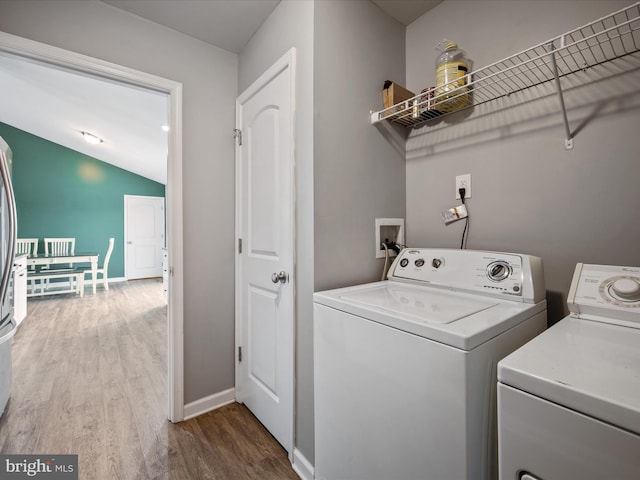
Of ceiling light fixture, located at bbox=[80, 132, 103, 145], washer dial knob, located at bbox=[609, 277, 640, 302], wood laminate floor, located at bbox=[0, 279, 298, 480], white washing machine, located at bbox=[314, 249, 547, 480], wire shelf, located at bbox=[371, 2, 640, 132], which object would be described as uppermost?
ceiling light fixture, located at bbox=[80, 132, 103, 145]

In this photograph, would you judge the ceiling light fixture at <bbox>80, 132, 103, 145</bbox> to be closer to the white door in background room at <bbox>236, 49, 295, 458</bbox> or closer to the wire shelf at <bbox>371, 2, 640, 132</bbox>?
the white door in background room at <bbox>236, 49, 295, 458</bbox>

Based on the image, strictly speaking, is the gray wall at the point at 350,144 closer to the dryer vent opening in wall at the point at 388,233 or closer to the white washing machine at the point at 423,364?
the dryer vent opening in wall at the point at 388,233

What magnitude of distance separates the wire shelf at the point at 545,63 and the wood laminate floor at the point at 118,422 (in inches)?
73.0

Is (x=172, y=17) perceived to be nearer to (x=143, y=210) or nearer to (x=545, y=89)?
(x=545, y=89)

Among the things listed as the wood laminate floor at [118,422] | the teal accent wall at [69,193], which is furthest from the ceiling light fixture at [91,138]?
the wood laminate floor at [118,422]

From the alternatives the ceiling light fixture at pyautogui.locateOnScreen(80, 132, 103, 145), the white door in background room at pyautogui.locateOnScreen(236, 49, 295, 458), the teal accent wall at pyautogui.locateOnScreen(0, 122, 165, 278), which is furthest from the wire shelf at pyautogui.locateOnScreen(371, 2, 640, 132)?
the teal accent wall at pyautogui.locateOnScreen(0, 122, 165, 278)

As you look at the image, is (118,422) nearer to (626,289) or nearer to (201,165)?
(201,165)

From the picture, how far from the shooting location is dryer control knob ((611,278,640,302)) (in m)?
0.85

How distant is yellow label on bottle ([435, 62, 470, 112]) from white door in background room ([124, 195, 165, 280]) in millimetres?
7346

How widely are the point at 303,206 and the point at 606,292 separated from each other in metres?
1.12

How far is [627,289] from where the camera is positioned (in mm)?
858

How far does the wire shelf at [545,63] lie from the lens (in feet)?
3.19

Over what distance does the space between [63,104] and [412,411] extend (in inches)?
205

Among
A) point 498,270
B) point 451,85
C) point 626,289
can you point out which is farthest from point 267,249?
point 626,289
